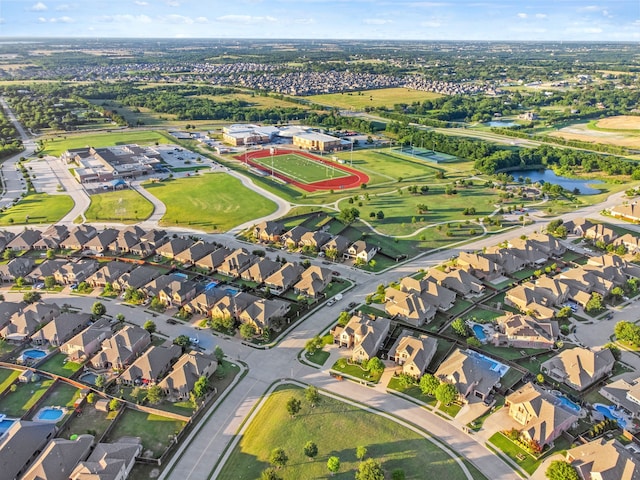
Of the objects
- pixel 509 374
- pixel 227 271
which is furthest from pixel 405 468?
pixel 227 271

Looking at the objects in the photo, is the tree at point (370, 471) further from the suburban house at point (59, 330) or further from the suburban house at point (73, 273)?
the suburban house at point (73, 273)

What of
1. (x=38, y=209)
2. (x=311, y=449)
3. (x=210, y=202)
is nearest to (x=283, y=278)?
(x=311, y=449)

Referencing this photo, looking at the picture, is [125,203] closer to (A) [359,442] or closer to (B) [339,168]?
(B) [339,168]

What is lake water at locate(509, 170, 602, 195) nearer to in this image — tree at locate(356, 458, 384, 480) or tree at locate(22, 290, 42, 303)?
tree at locate(356, 458, 384, 480)

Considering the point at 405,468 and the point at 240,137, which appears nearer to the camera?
the point at 405,468

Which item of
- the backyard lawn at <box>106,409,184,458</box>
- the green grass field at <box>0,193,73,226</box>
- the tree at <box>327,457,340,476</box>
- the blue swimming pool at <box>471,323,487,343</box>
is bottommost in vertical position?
the green grass field at <box>0,193,73,226</box>

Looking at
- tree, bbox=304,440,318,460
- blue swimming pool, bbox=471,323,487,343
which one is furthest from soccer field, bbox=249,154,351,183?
tree, bbox=304,440,318,460
